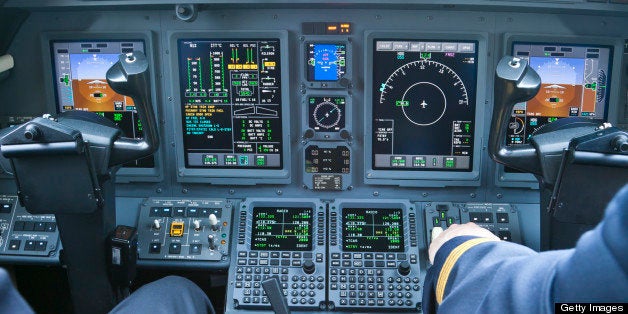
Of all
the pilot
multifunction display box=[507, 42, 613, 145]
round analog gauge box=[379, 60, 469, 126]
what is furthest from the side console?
the pilot

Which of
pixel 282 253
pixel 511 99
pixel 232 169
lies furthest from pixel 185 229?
pixel 511 99

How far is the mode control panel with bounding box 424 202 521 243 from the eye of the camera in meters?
3.07

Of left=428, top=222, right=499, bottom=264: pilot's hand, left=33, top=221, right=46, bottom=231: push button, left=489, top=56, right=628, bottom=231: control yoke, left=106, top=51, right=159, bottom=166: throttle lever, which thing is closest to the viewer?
left=428, top=222, right=499, bottom=264: pilot's hand

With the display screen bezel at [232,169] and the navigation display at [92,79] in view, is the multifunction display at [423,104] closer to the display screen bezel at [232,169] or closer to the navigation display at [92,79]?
the display screen bezel at [232,169]

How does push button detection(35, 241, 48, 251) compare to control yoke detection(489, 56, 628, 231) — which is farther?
push button detection(35, 241, 48, 251)

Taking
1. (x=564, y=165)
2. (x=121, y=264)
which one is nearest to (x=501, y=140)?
(x=564, y=165)

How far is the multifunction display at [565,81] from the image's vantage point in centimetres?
303

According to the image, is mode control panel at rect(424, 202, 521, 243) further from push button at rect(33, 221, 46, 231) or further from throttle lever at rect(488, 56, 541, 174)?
push button at rect(33, 221, 46, 231)

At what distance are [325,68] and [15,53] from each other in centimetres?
153

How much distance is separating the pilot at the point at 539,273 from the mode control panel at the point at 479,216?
4.74 ft

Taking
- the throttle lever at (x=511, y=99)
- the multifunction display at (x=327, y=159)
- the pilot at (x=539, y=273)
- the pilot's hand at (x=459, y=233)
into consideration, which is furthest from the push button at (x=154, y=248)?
the pilot at (x=539, y=273)

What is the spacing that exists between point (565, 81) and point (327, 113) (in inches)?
44.3

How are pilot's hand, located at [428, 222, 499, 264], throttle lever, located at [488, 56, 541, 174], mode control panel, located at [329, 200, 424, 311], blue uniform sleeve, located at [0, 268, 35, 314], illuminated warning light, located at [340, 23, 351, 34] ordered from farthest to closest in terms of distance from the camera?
1. illuminated warning light, located at [340, 23, 351, 34]
2. mode control panel, located at [329, 200, 424, 311]
3. throttle lever, located at [488, 56, 541, 174]
4. pilot's hand, located at [428, 222, 499, 264]
5. blue uniform sleeve, located at [0, 268, 35, 314]

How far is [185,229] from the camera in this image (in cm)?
311
